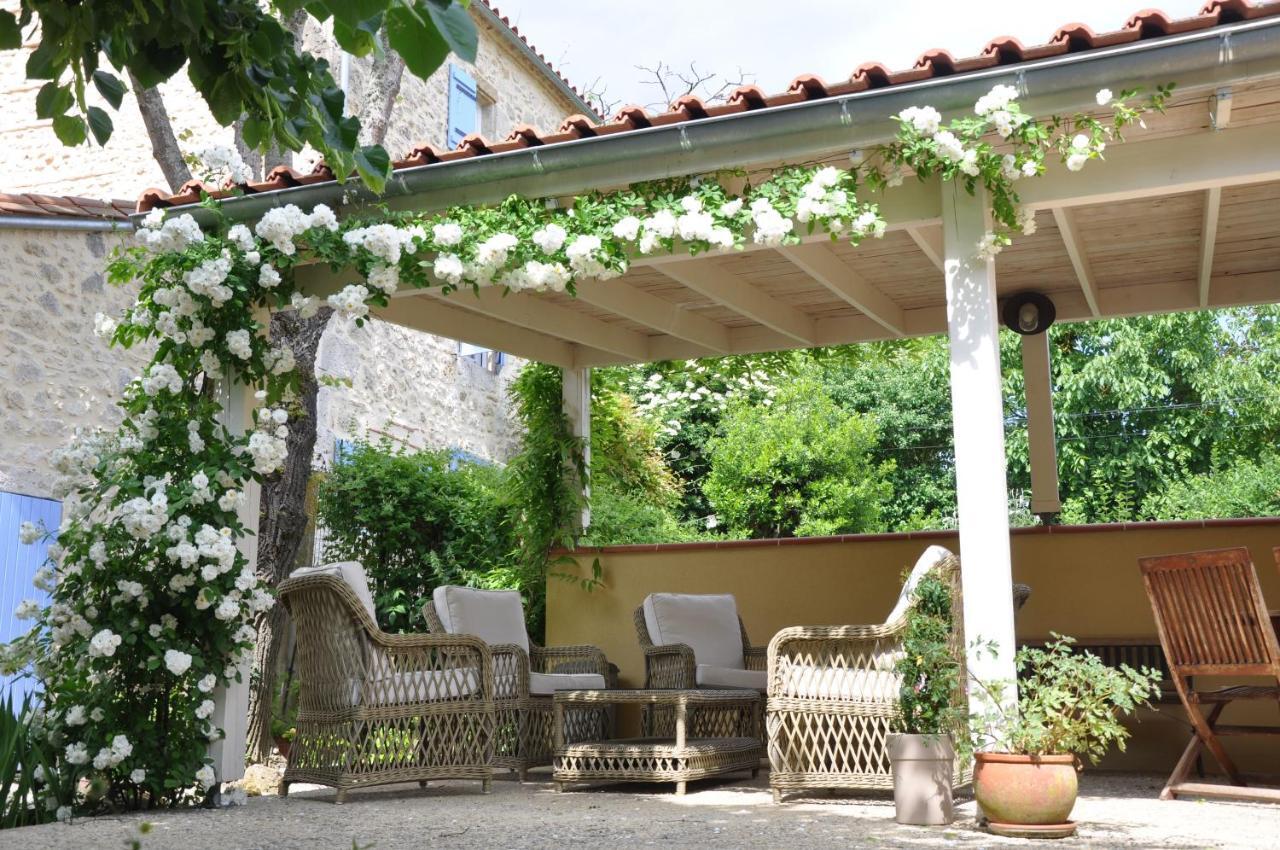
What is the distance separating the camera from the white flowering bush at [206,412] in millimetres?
4500

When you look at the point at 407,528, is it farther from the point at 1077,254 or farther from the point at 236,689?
the point at 1077,254

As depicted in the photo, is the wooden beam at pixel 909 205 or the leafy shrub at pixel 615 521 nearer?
the wooden beam at pixel 909 205

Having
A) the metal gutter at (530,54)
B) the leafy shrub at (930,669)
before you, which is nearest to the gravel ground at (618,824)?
the leafy shrub at (930,669)

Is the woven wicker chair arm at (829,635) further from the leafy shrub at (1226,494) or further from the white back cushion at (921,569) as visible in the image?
the leafy shrub at (1226,494)

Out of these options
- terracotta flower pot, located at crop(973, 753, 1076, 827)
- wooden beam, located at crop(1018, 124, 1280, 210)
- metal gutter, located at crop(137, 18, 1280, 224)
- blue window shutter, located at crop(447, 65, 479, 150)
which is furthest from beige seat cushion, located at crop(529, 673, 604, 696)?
blue window shutter, located at crop(447, 65, 479, 150)

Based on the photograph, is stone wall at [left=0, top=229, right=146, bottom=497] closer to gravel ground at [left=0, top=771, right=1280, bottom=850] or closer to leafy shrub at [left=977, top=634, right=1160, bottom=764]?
gravel ground at [left=0, top=771, right=1280, bottom=850]

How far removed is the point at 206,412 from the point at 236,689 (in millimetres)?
1138

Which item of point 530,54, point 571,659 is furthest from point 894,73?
point 530,54

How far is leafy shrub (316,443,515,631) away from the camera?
823cm

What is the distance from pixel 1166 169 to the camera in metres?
4.25

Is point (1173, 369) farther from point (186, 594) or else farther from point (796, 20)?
point (186, 594)

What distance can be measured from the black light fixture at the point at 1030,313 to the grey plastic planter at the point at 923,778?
3131 mm

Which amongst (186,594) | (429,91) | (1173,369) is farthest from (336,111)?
(1173,369)

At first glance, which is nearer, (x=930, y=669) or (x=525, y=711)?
(x=930, y=669)
